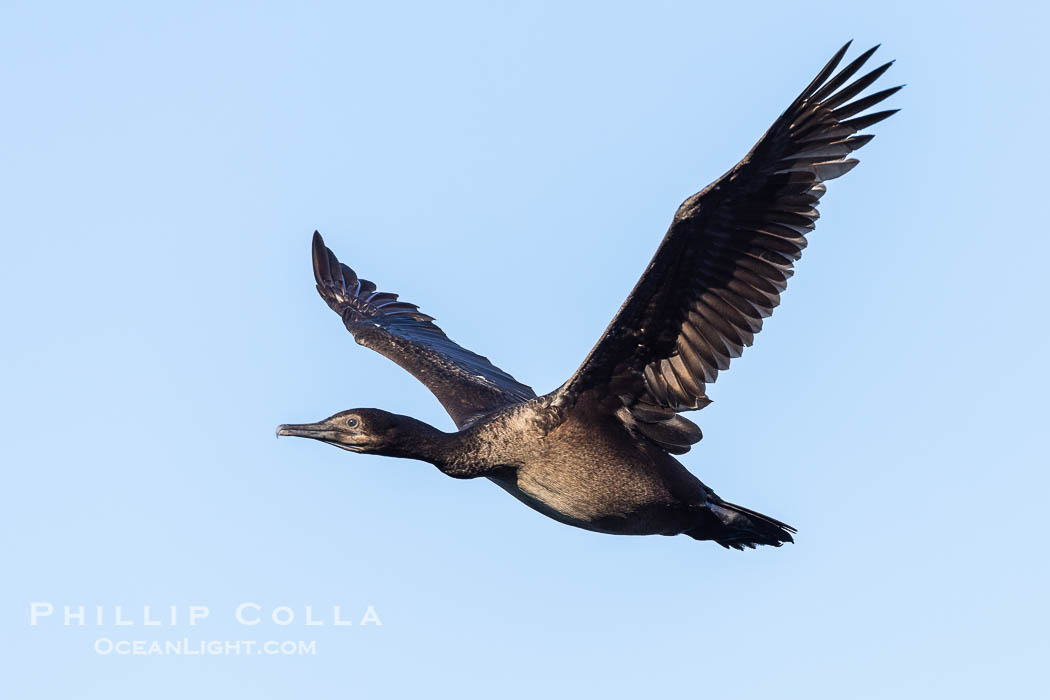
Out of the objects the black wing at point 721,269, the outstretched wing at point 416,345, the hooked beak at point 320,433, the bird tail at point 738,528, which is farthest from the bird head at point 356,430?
the bird tail at point 738,528

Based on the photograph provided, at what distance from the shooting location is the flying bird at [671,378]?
11.7m

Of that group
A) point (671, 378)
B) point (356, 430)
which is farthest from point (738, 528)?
point (356, 430)

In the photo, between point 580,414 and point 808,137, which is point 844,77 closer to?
point 808,137

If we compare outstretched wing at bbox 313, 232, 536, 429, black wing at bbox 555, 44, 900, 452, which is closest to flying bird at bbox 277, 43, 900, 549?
black wing at bbox 555, 44, 900, 452

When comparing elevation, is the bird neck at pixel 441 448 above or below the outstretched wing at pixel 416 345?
below

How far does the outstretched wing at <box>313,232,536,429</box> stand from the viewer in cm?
1494

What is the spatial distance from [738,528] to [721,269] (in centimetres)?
250

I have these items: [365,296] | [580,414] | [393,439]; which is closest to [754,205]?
[580,414]

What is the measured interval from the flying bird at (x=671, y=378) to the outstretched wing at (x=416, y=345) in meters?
0.71

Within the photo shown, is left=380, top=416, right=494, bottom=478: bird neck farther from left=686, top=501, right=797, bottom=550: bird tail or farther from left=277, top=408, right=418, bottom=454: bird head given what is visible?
left=686, top=501, right=797, bottom=550: bird tail

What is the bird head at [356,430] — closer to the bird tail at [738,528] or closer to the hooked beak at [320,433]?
the hooked beak at [320,433]

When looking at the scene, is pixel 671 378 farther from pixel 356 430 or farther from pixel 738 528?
pixel 356 430

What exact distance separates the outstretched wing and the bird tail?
2157 millimetres

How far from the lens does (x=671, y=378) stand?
42.2ft
